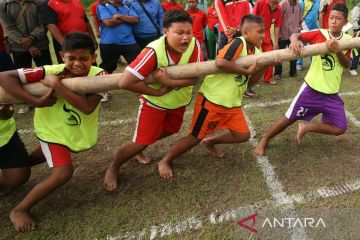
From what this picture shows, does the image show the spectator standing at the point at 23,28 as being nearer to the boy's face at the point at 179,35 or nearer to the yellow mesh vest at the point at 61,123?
the yellow mesh vest at the point at 61,123

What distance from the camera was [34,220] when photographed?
2.88 m

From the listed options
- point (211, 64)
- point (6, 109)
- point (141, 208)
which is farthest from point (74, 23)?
point (141, 208)

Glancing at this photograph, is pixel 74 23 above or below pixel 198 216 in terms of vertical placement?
above

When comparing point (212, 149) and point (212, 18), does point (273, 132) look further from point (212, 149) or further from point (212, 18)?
point (212, 18)

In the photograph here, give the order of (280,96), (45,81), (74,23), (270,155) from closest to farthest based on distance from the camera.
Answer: (45,81)
(270,155)
(74,23)
(280,96)

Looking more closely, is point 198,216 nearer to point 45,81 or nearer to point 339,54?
point 45,81

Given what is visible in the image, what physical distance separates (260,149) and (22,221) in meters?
2.42

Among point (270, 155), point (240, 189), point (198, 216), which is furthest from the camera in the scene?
point (270, 155)

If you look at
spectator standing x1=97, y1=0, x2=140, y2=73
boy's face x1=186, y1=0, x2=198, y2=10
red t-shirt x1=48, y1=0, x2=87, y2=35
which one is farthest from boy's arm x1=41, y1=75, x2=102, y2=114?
boy's face x1=186, y1=0, x2=198, y2=10

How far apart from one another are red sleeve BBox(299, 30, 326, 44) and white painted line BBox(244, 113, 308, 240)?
1300 millimetres

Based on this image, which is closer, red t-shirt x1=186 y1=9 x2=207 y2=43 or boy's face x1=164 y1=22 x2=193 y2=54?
boy's face x1=164 y1=22 x2=193 y2=54

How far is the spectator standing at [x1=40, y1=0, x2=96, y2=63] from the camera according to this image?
Answer: 491 cm

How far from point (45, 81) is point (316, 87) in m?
2.53

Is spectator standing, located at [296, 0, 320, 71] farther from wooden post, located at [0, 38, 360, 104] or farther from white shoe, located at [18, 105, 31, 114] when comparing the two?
white shoe, located at [18, 105, 31, 114]
